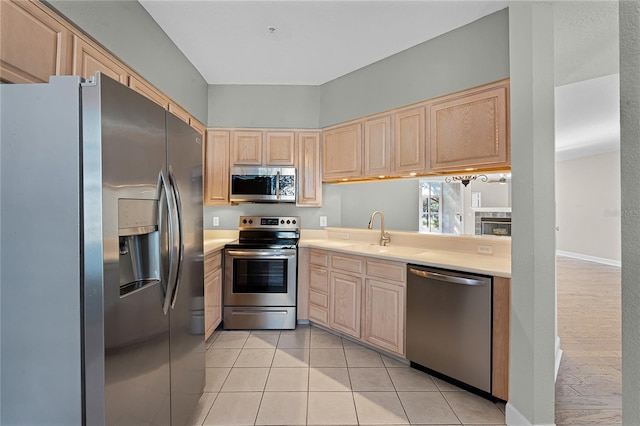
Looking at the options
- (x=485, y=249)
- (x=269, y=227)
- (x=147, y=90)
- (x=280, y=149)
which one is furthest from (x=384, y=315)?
(x=147, y=90)

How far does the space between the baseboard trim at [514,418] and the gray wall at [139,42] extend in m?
3.26

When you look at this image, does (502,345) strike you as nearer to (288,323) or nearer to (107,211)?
(288,323)

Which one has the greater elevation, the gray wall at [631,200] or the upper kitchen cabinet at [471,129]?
the upper kitchen cabinet at [471,129]

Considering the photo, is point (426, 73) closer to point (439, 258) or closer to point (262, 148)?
point (439, 258)

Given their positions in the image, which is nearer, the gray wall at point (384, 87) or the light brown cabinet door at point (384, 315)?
the gray wall at point (384, 87)

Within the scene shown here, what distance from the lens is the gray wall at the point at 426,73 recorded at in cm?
211

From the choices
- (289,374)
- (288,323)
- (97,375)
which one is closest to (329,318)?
(288,323)

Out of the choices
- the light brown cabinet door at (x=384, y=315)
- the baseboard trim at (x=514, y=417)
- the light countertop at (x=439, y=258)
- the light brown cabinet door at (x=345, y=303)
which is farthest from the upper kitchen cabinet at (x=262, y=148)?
the baseboard trim at (x=514, y=417)

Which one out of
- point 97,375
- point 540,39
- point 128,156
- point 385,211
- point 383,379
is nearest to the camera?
point 97,375

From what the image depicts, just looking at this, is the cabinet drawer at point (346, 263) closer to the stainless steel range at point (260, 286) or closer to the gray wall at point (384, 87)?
the stainless steel range at point (260, 286)

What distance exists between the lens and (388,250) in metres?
2.65

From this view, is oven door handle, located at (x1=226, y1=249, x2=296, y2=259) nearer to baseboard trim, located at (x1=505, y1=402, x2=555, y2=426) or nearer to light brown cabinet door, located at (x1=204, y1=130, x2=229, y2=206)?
light brown cabinet door, located at (x1=204, y1=130, x2=229, y2=206)

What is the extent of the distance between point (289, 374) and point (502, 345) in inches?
59.9

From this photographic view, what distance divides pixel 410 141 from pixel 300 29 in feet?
4.46
